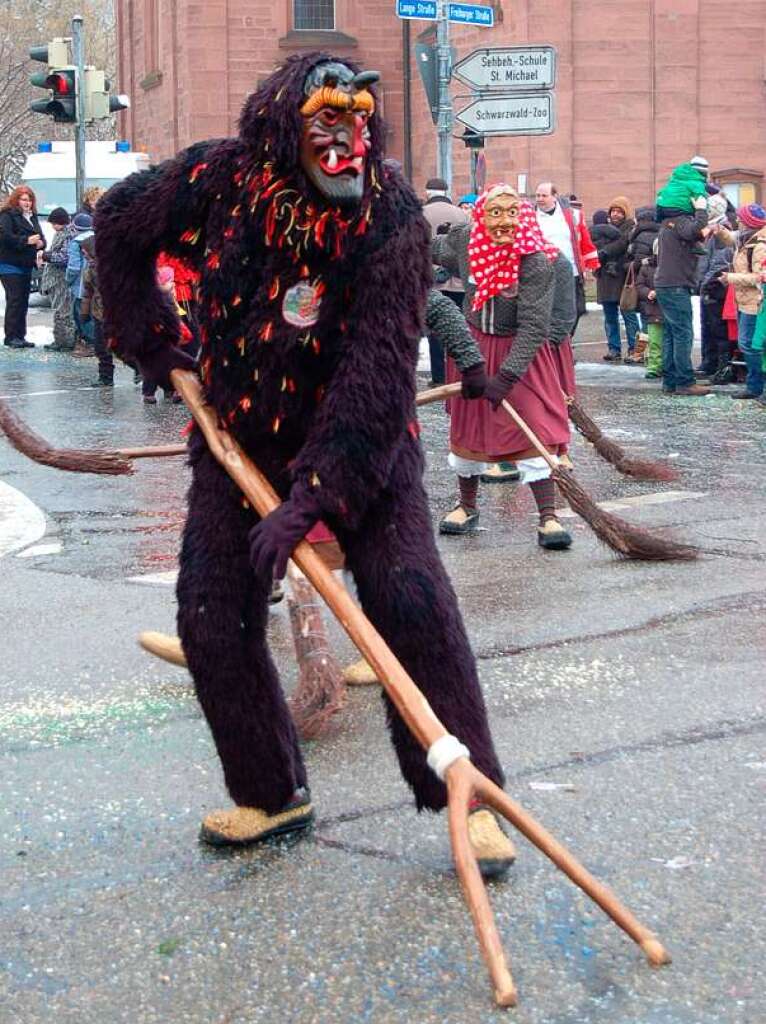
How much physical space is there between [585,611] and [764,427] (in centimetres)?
686

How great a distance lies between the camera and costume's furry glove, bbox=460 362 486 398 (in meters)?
6.23

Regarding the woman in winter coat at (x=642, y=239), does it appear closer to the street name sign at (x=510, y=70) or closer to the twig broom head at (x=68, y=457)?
the street name sign at (x=510, y=70)

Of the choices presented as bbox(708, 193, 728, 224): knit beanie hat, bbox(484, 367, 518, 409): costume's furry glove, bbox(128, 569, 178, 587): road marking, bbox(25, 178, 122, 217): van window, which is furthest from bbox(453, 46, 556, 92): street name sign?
bbox(25, 178, 122, 217): van window

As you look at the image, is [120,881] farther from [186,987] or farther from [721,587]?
[721,587]

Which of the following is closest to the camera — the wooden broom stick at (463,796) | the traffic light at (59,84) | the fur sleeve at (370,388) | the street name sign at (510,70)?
the wooden broom stick at (463,796)

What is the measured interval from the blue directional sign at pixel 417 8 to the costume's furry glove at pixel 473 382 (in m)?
11.0

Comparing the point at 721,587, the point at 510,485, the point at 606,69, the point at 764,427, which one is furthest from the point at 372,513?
the point at 606,69

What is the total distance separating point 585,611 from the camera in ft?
23.0

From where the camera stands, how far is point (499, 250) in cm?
835

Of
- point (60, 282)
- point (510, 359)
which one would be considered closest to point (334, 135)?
point (510, 359)

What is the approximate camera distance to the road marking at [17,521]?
885 centimetres

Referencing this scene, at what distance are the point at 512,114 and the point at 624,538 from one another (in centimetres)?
918

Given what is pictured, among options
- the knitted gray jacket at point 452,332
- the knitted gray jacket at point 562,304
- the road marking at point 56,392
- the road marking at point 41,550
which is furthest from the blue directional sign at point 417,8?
the knitted gray jacket at point 452,332

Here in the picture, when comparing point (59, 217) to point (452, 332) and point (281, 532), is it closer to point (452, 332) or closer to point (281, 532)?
point (452, 332)
